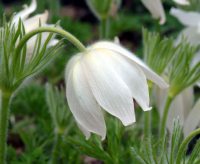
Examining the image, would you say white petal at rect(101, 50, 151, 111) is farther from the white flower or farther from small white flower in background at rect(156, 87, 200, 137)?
small white flower in background at rect(156, 87, 200, 137)

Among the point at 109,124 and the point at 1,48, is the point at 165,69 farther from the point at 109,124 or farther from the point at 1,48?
the point at 1,48

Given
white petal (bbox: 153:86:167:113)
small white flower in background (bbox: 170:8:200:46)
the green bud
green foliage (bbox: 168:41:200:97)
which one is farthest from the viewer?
the green bud

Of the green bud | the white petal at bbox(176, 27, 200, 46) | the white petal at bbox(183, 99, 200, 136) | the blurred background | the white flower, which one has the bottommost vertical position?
the blurred background

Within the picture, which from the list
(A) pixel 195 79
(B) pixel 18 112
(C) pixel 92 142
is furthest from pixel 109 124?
(B) pixel 18 112

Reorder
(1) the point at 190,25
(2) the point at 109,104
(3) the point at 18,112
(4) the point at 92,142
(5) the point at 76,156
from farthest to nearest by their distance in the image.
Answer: (3) the point at 18,112
(1) the point at 190,25
(5) the point at 76,156
(4) the point at 92,142
(2) the point at 109,104

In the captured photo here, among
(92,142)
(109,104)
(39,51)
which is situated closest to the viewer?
(109,104)

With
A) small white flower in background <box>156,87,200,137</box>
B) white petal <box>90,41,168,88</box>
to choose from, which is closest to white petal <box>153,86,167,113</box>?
small white flower in background <box>156,87,200,137</box>

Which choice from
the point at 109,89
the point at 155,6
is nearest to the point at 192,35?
the point at 155,6

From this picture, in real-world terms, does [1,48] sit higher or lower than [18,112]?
higher

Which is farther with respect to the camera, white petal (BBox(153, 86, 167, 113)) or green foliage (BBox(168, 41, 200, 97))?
white petal (BBox(153, 86, 167, 113))
